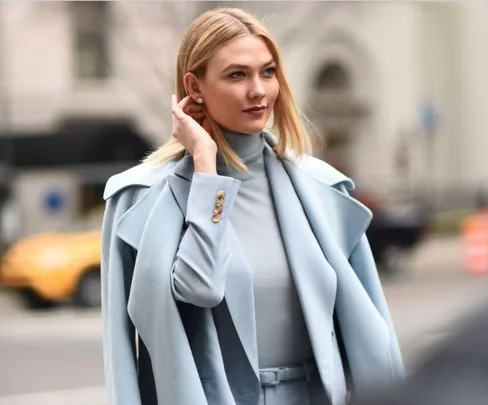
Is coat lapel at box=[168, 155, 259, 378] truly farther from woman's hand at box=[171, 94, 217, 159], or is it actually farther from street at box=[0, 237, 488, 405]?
street at box=[0, 237, 488, 405]

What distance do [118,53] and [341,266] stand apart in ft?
77.6

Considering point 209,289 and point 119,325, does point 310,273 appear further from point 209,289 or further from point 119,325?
point 119,325

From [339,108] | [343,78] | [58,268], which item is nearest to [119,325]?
[58,268]

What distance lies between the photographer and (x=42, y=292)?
52.9 ft

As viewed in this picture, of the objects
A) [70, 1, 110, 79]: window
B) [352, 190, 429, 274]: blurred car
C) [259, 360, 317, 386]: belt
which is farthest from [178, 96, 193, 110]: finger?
[70, 1, 110, 79]: window

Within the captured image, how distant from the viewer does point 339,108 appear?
102 ft

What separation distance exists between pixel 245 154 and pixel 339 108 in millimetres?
28403

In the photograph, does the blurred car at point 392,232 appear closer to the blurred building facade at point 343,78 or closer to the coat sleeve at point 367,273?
the blurred building facade at point 343,78

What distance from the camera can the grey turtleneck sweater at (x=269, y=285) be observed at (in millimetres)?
2637

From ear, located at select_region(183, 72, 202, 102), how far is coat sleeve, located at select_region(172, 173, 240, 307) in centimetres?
22

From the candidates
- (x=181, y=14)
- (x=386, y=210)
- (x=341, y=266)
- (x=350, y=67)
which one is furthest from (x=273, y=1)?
(x=341, y=266)

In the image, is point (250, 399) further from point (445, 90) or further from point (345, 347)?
point (445, 90)

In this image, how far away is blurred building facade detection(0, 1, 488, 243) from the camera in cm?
2459

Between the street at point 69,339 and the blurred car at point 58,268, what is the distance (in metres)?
0.27
